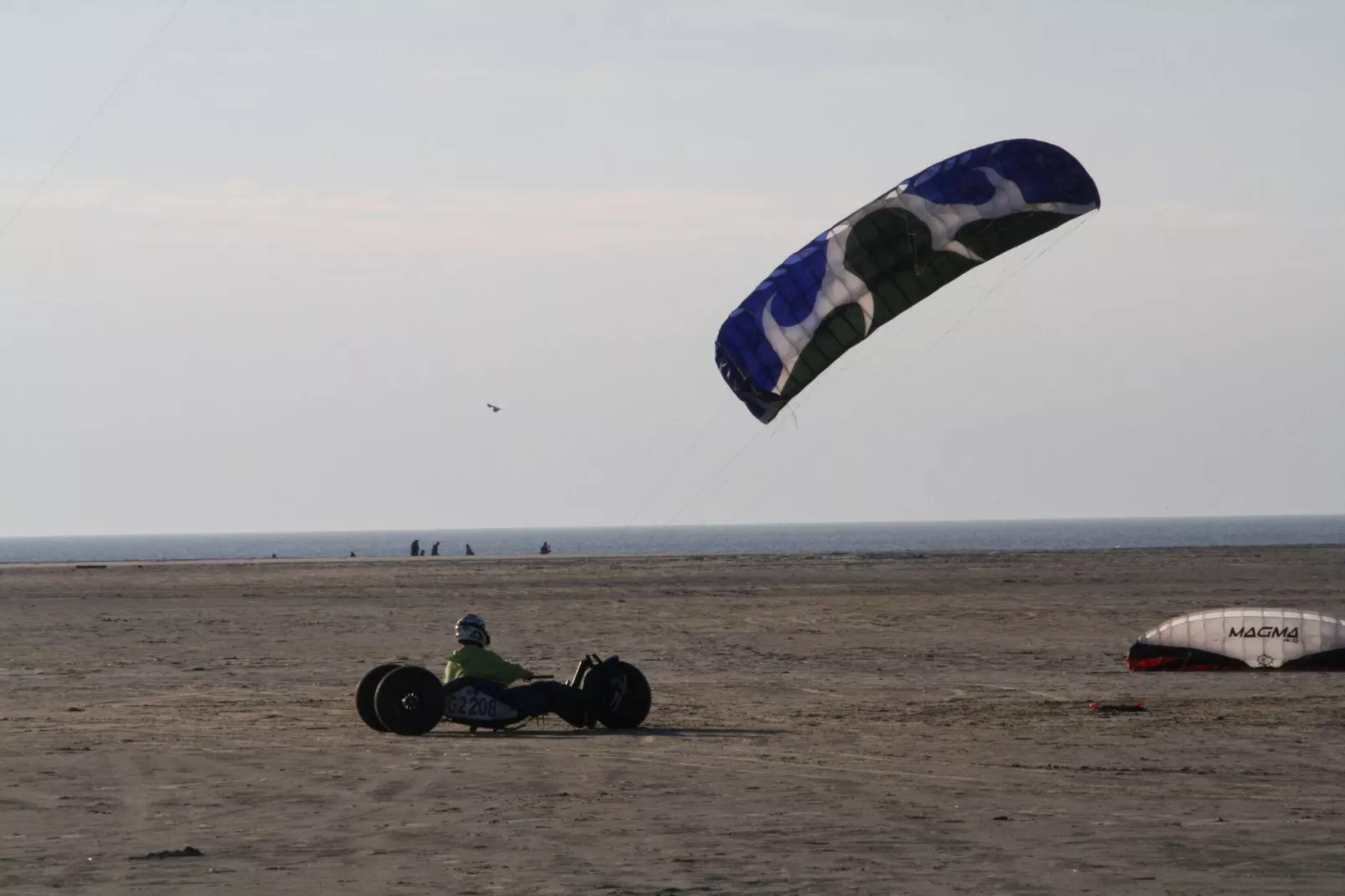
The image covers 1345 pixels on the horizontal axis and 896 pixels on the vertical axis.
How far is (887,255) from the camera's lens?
19438mm

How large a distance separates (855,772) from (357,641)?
1612 centimetres

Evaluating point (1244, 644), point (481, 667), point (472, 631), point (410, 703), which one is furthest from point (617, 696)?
point (1244, 644)

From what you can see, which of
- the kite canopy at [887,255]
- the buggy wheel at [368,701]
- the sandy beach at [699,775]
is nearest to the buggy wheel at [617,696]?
the sandy beach at [699,775]

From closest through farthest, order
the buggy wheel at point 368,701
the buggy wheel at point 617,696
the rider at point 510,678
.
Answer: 1. the buggy wheel at point 368,701
2. the rider at point 510,678
3. the buggy wheel at point 617,696

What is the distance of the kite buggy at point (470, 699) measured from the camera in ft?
45.6

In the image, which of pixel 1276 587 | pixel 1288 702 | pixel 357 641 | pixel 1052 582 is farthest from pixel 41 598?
pixel 1288 702

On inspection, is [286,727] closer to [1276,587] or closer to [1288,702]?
[1288,702]

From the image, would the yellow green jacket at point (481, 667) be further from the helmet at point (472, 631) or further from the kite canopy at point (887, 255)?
the kite canopy at point (887, 255)

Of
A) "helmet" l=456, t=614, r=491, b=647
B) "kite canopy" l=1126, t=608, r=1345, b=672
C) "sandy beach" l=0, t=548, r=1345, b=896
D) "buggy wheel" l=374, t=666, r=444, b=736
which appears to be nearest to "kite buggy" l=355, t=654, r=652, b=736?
"buggy wheel" l=374, t=666, r=444, b=736

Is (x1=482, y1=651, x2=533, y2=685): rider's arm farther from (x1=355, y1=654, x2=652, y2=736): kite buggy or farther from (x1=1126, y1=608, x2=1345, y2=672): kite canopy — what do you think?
(x1=1126, y1=608, x2=1345, y2=672): kite canopy

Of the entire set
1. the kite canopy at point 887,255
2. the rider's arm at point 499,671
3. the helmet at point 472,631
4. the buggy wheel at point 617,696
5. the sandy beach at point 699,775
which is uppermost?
the kite canopy at point 887,255

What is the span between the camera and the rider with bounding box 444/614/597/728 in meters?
14.4

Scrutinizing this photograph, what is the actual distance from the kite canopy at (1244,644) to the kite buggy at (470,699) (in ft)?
26.7

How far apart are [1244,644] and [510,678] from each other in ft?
31.6
